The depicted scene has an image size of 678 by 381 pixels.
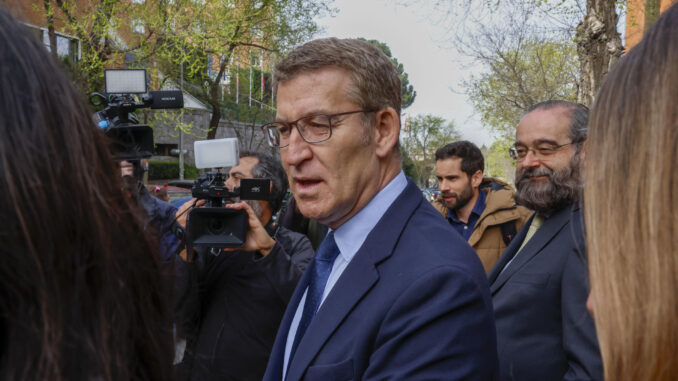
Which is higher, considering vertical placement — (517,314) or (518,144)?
(518,144)

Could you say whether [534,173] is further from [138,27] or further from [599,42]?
[138,27]

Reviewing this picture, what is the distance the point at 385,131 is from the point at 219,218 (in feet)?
3.41

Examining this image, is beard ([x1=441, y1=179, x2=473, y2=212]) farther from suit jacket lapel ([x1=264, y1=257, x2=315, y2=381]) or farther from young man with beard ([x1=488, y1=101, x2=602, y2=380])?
suit jacket lapel ([x1=264, y1=257, x2=315, y2=381])

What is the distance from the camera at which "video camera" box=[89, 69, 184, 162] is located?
92.6 inches

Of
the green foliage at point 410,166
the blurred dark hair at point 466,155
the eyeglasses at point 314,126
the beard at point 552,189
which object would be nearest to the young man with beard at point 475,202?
the blurred dark hair at point 466,155

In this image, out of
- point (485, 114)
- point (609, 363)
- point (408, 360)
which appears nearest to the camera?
point (609, 363)

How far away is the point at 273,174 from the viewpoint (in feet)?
11.4

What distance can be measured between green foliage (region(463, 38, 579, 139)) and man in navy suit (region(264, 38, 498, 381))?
14000mm

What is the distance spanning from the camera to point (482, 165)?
5.37m

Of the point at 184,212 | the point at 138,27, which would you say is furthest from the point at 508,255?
the point at 138,27

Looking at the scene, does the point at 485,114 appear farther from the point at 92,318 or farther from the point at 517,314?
the point at 92,318

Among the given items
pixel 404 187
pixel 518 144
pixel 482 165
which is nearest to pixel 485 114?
pixel 482 165

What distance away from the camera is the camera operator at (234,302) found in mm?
2586

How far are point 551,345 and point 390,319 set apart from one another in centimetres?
97
